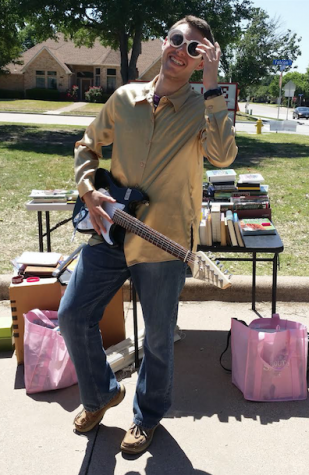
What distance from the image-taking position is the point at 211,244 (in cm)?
385

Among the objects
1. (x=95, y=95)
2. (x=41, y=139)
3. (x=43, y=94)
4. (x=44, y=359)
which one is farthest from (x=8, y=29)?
(x=43, y=94)

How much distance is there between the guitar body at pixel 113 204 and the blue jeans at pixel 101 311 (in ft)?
0.27

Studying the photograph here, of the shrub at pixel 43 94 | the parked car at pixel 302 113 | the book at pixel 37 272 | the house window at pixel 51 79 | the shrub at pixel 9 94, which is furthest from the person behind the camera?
the house window at pixel 51 79

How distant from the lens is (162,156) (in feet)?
8.11

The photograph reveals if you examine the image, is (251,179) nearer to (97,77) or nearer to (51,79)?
(51,79)

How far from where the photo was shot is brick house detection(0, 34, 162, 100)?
49.6m

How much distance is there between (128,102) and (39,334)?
1674mm

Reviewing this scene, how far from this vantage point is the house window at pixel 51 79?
50125 millimetres

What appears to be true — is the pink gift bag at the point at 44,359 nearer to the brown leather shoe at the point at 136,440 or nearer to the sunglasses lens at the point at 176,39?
the brown leather shoe at the point at 136,440

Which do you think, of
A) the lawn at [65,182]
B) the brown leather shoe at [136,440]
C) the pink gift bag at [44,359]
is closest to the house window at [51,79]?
the lawn at [65,182]

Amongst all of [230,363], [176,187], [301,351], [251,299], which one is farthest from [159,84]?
[251,299]

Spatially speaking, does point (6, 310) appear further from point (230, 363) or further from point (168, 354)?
point (168, 354)

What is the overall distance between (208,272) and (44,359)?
152 cm

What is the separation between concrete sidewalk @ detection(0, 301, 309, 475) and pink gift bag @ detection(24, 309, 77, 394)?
7cm
